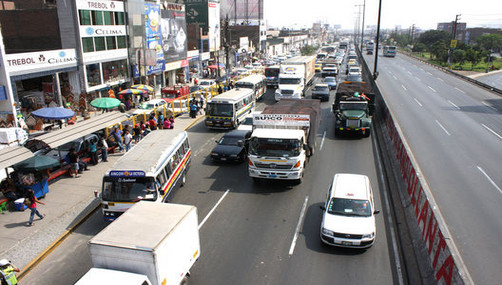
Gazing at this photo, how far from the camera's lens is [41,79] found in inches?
1459

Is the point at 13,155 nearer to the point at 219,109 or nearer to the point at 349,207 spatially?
the point at 349,207

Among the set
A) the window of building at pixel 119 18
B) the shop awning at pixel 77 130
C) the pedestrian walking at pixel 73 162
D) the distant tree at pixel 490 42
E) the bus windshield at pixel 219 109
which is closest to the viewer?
the shop awning at pixel 77 130

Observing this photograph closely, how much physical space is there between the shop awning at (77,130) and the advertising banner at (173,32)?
28818 millimetres

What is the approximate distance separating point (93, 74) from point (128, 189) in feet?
89.4

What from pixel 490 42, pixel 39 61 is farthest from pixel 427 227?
pixel 490 42

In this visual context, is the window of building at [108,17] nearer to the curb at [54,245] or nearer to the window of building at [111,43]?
the window of building at [111,43]

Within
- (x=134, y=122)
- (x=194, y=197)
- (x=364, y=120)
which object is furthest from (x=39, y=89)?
(x=364, y=120)

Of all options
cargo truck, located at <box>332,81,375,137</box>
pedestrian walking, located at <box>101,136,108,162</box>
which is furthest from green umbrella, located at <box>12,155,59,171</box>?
cargo truck, located at <box>332,81,375,137</box>

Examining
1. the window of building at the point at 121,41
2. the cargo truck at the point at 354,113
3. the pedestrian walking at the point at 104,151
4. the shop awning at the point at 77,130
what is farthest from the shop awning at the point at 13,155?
the window of building at the point at 121,41

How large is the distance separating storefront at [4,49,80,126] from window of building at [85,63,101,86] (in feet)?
4.96

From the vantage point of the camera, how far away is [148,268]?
8492 mm

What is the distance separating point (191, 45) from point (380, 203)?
58685 millimetres

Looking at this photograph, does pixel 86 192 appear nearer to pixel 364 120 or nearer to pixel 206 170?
pixel 206 170

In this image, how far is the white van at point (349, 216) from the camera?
11750mm
